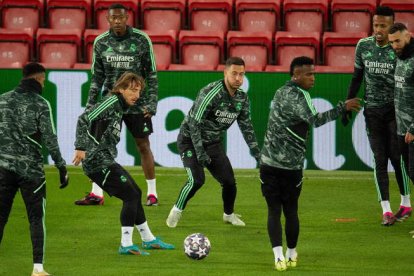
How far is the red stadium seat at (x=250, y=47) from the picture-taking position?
57.3ft

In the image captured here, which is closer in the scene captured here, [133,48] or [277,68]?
[133,48]

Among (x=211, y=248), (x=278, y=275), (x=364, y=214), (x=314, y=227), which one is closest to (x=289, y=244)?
(x=278, y=275)

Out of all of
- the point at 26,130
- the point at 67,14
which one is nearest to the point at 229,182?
the point at 26,130

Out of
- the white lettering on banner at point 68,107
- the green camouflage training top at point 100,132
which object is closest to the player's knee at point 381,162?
the green camouflage training top at point 100,132

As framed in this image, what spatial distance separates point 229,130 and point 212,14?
9.96 feet

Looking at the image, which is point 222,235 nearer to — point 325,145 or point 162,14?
point 325,145

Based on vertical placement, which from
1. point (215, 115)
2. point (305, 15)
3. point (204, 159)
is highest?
point (305, 15)

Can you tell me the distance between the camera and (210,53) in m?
17.5

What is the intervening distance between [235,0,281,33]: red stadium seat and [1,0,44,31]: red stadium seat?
346 centimetres

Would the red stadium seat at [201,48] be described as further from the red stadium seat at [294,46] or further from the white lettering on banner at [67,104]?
the white lettering on banner at [67,104]

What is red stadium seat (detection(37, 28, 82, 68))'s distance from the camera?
700 inches

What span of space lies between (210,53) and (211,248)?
7.17m

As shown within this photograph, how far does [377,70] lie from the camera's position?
11.9m

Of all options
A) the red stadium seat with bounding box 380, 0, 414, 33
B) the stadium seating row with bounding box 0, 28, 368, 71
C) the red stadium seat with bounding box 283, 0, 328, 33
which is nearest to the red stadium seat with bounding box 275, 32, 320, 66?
the stadium seating row with bounding box 0, 28, 368, 71
